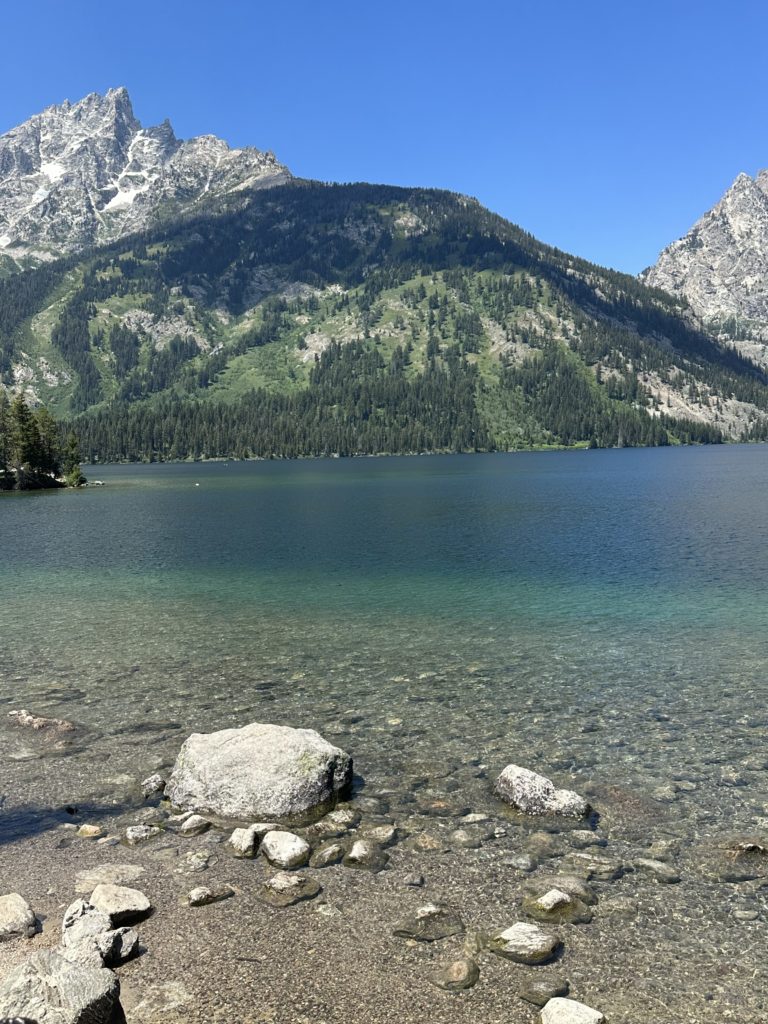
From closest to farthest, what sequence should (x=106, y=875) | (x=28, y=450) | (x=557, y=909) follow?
(x=557, y=909), (x=106, y=875), (x=28, y=450)

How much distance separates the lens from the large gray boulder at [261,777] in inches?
666

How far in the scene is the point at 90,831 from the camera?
1603cm

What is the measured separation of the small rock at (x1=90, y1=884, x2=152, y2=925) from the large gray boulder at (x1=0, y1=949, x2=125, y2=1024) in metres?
2.63

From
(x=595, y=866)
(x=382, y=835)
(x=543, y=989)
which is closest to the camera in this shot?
(x=543, y=989)

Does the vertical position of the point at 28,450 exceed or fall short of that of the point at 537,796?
it exceeds it

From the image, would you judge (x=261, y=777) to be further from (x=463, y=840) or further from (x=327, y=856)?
(x=463, y=840)

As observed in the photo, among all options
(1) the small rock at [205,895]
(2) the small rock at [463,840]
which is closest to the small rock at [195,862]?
(1) the small rock at [205,895]

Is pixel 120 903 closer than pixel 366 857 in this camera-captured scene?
Yes

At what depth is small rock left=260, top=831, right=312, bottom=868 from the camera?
567 inches

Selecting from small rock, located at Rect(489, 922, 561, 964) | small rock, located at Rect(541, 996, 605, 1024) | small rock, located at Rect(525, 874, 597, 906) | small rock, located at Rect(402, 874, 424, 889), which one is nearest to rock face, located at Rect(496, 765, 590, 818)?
small rock, located at Rect(525, 874, 597, 906)

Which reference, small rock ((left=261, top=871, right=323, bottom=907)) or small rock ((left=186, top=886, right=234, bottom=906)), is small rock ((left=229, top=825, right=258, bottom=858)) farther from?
small rock ((left=186, top=886, right=234, bottom=906))

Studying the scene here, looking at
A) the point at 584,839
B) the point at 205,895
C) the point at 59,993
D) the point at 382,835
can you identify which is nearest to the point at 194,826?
the point at 205,895

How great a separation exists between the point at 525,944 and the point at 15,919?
9494 mm

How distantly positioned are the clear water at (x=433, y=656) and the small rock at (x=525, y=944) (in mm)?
3885
